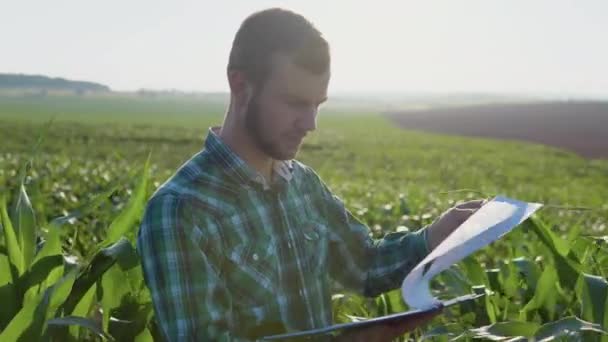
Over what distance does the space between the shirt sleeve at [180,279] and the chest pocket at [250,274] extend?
10 cm

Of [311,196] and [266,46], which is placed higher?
[266,46]

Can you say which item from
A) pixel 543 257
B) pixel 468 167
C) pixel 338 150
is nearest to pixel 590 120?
pixel 338 150

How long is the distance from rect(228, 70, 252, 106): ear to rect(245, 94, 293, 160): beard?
0.03m

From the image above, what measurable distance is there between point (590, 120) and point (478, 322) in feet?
174

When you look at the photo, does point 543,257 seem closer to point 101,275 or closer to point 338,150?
point 101,275

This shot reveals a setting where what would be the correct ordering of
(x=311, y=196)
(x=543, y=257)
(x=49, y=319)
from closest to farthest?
(x=49, y=319), (x=311, y=196), (x=543, y=257)

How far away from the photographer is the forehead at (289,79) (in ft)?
5.76

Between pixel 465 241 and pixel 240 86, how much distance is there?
64 centimetres

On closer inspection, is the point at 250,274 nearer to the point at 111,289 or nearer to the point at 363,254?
the point at 111,289

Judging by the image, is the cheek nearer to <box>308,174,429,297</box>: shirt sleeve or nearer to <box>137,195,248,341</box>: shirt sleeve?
<box>137,195,248,341</box>: shirt sleeve

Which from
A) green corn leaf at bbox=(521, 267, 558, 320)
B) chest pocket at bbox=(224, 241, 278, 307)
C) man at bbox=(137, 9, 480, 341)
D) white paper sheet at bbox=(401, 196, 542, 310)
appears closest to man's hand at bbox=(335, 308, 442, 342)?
man at bbox=(137, 9, 480, 341)

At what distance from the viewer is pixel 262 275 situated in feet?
5.84

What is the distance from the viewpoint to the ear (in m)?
1.79

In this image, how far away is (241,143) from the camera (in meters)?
1.87
